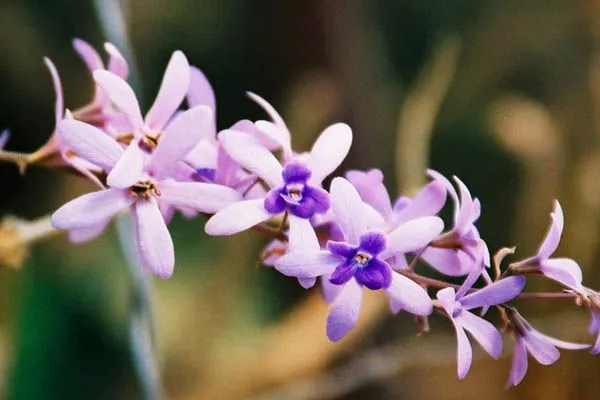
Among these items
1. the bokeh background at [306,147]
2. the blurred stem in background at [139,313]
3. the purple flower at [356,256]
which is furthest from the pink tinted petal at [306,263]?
the bokeh background at [306,147]

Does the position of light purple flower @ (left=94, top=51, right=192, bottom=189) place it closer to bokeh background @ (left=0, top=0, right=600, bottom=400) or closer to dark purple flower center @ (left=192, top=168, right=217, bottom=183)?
dark purple flower center @ (left=192, top=168, right=217, bottom=183)

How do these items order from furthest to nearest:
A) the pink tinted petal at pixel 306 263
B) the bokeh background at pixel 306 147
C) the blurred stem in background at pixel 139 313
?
the bokeh background at pixel 306 147
the blurred stem in background at pixel 139 313
the pink tinted petal at pixel 306 263

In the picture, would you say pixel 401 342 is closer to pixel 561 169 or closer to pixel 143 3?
pixel 561 169

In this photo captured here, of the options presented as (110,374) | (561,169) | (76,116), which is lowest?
(110,374)

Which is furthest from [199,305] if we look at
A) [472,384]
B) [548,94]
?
[548,94]

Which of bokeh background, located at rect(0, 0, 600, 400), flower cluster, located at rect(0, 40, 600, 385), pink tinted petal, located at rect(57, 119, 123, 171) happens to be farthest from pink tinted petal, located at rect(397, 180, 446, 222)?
bokeh background, located at rect(0, 0, 600, 400)

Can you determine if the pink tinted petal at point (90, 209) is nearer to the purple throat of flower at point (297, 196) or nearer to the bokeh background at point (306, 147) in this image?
the purple throat of flower at point (297, 196)

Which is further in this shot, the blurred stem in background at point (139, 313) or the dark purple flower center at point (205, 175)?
the blurred stem in background at point (139, 313)
